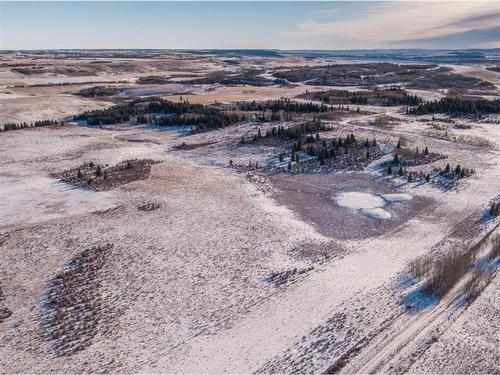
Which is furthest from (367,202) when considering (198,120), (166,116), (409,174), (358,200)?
(166,116)

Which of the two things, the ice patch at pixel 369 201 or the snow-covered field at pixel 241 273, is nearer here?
the snow-covered field at pixel 241 273

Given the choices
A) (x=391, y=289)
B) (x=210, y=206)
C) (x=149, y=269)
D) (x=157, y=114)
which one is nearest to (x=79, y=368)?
(x=149, y=269)

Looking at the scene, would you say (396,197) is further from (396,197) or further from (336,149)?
(336,149)

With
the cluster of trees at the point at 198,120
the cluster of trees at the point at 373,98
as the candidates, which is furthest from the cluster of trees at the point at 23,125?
the cluster of trees at the point at 373,98

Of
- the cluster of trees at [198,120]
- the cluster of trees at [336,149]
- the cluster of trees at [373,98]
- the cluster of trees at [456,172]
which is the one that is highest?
the cluster of trees at [373,98]

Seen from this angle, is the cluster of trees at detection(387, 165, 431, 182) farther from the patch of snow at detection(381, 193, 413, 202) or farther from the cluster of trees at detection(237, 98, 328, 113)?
the cluster of trees at detection(237, 98, 328, 113)

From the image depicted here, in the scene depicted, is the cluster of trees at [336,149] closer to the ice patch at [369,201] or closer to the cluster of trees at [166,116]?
the ice patch at [369,201]
